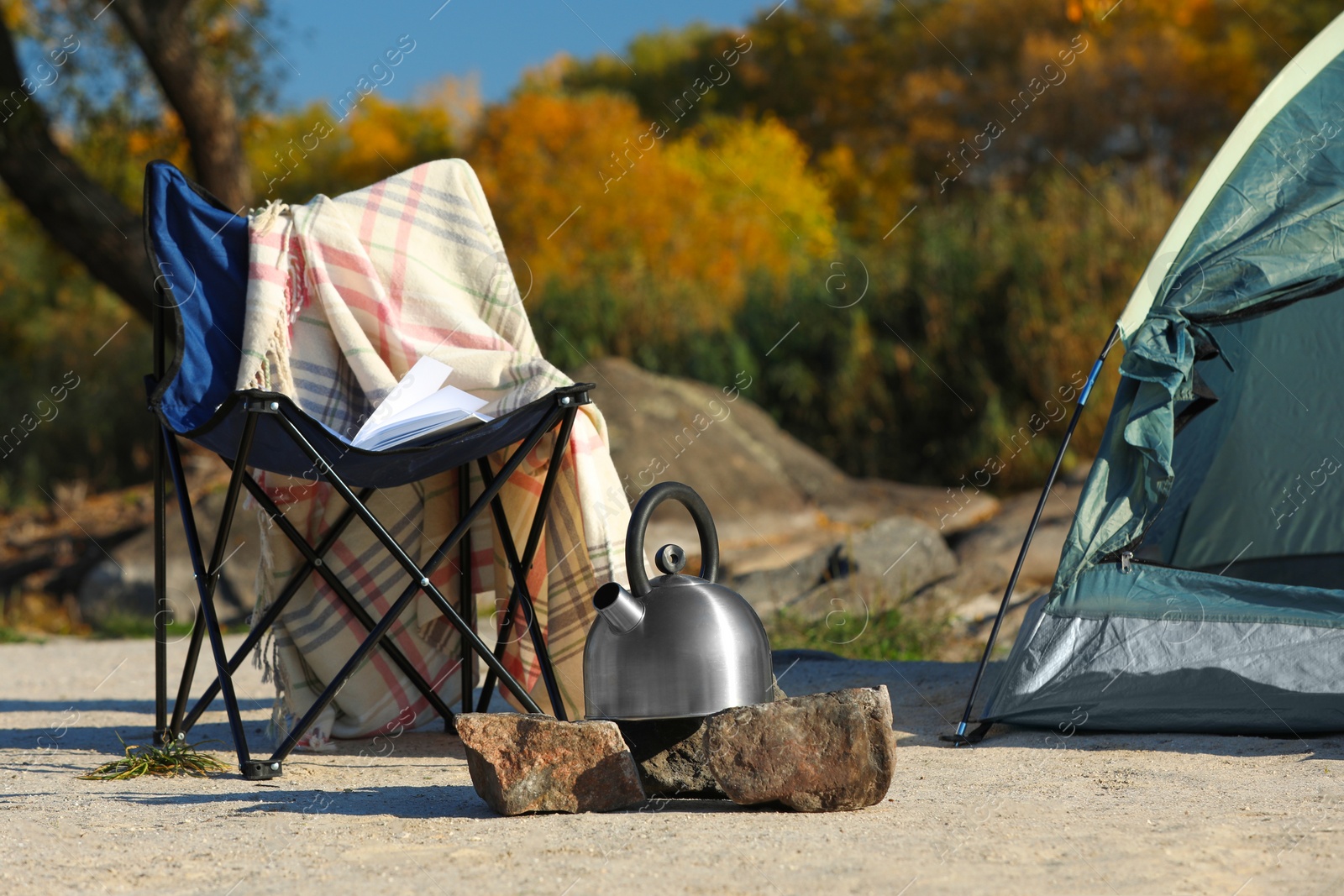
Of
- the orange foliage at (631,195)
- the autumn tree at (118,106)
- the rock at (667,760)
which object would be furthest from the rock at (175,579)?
the orange foliage at (631,195)

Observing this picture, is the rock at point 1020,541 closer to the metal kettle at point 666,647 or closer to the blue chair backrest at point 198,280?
the metal kettle at point 666,647

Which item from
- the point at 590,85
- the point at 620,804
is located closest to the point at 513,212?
the point at 590,85

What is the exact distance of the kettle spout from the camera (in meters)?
2.66

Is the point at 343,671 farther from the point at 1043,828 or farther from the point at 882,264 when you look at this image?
the point at 882,264

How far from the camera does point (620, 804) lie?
2688mm

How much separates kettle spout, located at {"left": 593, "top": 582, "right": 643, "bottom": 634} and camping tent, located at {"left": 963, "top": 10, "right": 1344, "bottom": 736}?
1.30 m

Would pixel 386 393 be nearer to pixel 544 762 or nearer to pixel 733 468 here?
pixel 544 762

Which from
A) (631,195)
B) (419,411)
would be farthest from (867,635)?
(631,195)

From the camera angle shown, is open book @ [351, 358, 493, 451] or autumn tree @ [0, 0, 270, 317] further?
autumn tree @ [0, 0, 270, 317]

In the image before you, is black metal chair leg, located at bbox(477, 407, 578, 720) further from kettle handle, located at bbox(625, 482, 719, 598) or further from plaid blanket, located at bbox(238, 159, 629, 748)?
kettle handle, located at bbox(625, 482, 719, 598)

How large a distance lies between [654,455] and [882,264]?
3.69 m

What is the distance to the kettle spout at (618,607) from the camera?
2664 mm

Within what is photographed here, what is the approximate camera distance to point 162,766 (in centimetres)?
321

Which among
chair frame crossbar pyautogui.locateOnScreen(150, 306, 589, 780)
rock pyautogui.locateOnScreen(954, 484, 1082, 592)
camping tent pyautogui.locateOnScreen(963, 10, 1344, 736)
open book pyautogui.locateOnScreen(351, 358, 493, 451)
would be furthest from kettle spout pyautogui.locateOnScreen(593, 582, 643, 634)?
rock pyautogui.locateOnScreen(954, 484, 1082, 592)
